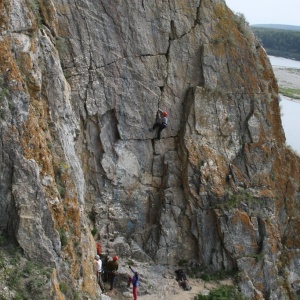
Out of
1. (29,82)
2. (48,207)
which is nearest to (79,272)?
(48,207)

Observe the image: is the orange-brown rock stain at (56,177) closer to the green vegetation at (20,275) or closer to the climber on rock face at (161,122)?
the green vegetation at (20,275)

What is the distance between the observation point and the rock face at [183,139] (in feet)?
63.0

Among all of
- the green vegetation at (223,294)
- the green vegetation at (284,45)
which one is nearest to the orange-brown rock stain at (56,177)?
the green vegetation at (223,294)

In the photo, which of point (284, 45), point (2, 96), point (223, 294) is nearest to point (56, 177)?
point (2, 96)

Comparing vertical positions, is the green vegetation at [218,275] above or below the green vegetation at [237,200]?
below

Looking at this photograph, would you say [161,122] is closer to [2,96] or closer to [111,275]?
[111,275]

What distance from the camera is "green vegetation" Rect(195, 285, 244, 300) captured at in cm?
1902

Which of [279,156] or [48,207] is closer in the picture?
[48,207]

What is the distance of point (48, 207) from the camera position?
12.5 meters

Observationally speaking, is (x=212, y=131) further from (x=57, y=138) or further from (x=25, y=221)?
(x=25, y=221)

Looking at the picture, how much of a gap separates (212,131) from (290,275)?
25.6 feet

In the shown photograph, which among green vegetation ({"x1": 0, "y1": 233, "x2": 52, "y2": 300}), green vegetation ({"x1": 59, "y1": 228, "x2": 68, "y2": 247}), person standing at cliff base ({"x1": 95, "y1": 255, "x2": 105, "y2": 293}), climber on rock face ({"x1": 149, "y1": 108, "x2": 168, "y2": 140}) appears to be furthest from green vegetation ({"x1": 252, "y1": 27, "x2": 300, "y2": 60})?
green vegetation ({"x1": 0, "y1": 233, "x2": 52, "y2": 300})

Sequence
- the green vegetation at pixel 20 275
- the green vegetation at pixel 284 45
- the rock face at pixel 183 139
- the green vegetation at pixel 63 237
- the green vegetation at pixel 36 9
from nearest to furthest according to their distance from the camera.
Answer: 1. the green vegetation at pixel 20 275
2. the green vegetation at pixel 63 237
3. the green vegetation at pixel 36 9
4. the rock face at pixel 183 139
5. the green vegetation at pixel 284 45

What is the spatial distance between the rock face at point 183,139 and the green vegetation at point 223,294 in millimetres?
548
